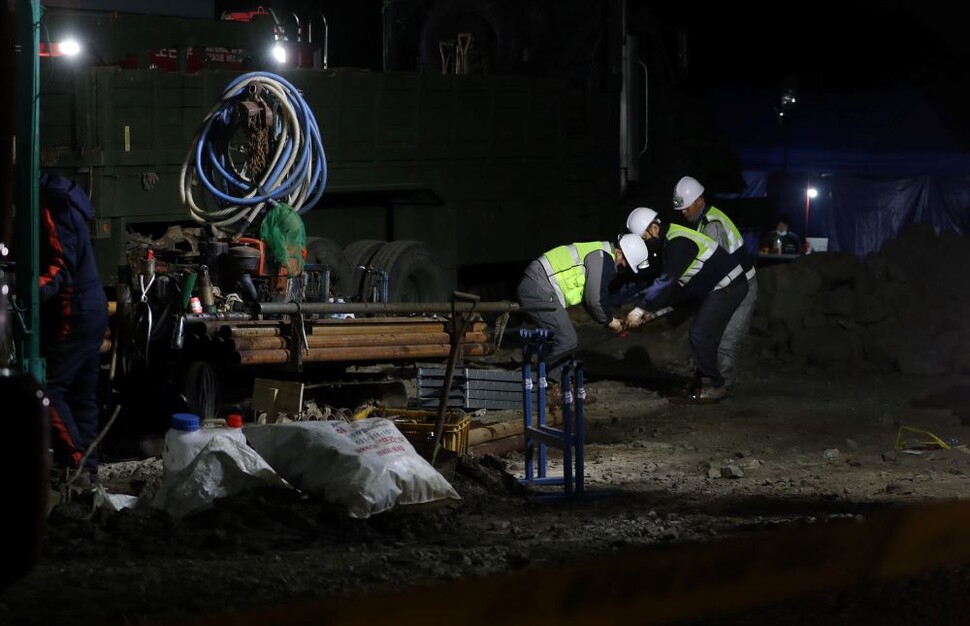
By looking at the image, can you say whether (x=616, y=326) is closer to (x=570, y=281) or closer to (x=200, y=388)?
(x=570, y=281)

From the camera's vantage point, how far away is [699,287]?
42.0ft

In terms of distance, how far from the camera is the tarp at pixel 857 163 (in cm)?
2402

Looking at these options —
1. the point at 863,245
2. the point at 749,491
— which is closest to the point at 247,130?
the point at 749,491

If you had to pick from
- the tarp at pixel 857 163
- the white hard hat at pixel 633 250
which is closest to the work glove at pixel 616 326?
the white hard hat at pixel 633 250

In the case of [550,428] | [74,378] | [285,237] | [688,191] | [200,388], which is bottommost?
[550,428]

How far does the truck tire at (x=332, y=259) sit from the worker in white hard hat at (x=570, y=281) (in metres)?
2.97

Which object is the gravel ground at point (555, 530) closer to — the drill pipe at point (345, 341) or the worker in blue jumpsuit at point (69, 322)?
the worker in blue jumpsuit at point (69, 322)

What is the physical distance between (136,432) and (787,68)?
95.6 feet

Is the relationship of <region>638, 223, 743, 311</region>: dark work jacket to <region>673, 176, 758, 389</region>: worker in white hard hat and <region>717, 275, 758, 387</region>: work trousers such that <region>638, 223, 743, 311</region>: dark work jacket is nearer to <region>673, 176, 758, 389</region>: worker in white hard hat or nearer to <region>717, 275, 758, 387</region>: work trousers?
<region>673, 176, 758, 389</region>: worker in white hard hat

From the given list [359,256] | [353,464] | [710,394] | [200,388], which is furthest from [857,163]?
[353,464]

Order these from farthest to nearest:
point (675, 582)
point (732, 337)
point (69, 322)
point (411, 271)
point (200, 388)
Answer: point (411, 271)
point (732, 337)
point (200, 388)
point (69, 322)
point (675, 582)

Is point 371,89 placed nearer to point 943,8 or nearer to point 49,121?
point 49,121

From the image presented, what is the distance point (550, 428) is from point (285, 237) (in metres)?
3.06

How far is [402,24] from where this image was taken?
20156mm
